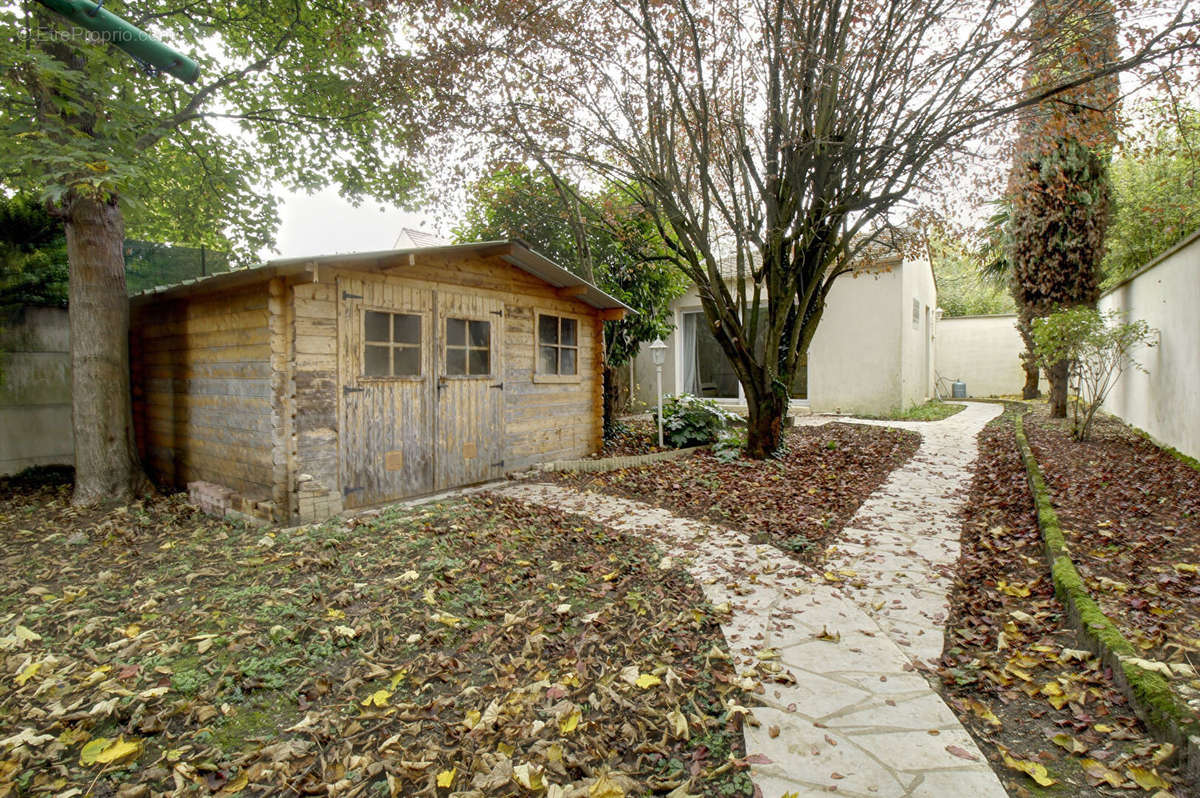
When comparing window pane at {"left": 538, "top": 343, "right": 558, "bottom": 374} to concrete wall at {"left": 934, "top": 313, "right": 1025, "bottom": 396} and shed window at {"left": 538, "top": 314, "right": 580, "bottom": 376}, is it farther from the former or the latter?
concrete wall at {"left": 934, "top": 313, "right": 1025, "bottom": 396}

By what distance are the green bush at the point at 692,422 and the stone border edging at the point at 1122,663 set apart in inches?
209

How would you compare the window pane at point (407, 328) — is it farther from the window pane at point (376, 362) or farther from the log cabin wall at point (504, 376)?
the log cabin wall at point (504, 376)

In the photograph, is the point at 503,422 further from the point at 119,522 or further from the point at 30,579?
the point at 30,579

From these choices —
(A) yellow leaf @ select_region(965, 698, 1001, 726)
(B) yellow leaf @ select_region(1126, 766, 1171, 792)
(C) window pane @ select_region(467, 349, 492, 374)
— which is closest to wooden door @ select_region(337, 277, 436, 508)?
(C) window pane @ select_region(467, 349, 492, 374)

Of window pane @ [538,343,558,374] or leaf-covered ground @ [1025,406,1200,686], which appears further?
window pane @ [538,343,558,374]

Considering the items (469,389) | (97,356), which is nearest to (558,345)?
(469,389)

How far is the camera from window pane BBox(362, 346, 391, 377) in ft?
18.2

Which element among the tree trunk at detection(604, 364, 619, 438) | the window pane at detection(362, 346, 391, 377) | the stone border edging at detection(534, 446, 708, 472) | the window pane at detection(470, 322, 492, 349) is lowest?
the stone border edging at detection(534, 446, 708, 472)

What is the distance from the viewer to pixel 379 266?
18.1 feet

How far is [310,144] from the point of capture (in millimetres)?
8117

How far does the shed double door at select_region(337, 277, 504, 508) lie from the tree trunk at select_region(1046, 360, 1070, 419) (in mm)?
9957

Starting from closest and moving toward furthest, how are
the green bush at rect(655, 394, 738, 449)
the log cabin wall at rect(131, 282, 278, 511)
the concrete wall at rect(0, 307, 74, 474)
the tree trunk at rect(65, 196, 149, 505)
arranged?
the log cabin wall at rect(131, 282, 278, 511), the tree trunk at rect(65, 196, 149, 505), the concrete wall at rect(0, 307, 74, 474), the green bush at rect(655, 394, 738, 449)

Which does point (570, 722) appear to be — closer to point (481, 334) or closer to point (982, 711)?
point (982, 711)

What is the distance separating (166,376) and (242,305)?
7.22 feet
